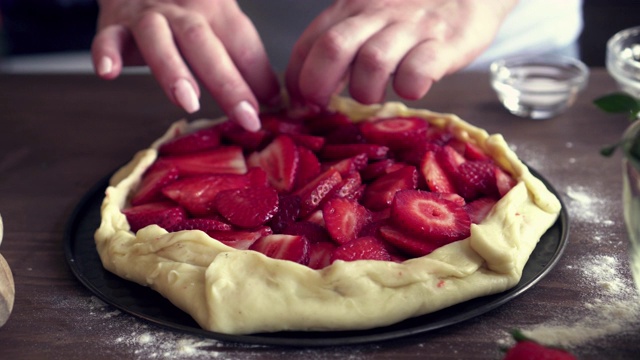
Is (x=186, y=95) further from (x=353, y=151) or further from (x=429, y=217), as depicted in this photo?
(x=429, y=217)

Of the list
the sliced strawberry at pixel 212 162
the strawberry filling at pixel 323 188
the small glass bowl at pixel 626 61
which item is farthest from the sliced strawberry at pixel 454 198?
the small glass bowl at pixel 626 61

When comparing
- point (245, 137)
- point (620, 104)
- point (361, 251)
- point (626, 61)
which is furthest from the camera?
point (626, 61)

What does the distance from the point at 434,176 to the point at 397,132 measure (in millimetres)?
186

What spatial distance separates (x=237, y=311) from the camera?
1.18 metres

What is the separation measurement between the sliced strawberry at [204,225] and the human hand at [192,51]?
0.32m

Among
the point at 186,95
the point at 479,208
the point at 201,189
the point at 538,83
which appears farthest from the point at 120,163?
the point at 538,83

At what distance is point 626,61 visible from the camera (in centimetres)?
201

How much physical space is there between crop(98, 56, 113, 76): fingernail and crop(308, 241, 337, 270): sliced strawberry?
712 mm

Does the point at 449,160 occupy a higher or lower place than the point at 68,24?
higher

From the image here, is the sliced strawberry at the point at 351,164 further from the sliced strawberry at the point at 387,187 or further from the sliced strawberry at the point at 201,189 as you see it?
the sliced strawberry at the point at 201,189

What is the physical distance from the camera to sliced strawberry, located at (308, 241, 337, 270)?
129 centimetres

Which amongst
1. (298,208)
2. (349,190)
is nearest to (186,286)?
(298,208)

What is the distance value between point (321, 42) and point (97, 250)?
65cm

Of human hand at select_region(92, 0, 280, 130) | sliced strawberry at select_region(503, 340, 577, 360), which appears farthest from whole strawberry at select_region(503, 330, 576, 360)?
human hand at select_region(92, 0, 280, 130)
